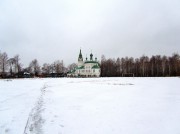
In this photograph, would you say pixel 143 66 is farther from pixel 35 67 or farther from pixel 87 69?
pixel 35 67

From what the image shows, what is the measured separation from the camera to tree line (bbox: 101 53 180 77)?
100438 mm

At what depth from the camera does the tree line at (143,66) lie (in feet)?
330

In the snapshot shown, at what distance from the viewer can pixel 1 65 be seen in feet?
253

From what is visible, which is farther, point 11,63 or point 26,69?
point 26,69

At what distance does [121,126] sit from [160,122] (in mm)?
1521

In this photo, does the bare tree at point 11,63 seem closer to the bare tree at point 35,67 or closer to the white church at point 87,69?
the bare tree at point 35,67

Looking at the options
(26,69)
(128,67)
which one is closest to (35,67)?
(26,69)

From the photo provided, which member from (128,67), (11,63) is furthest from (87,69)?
(11,63)

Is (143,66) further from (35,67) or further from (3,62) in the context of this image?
(3,62)

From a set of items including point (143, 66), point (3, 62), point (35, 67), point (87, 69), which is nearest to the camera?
point (3, 62)

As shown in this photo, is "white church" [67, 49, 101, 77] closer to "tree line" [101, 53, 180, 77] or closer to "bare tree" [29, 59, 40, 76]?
"tree line" [101, 53, 180, 77]

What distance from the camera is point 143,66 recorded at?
341 ft

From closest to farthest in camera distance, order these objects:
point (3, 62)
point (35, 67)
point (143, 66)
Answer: point (3, 62)
point (143, 66)
point (35, 67)

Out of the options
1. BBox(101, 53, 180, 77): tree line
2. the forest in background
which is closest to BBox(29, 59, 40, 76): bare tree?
the forest in background
